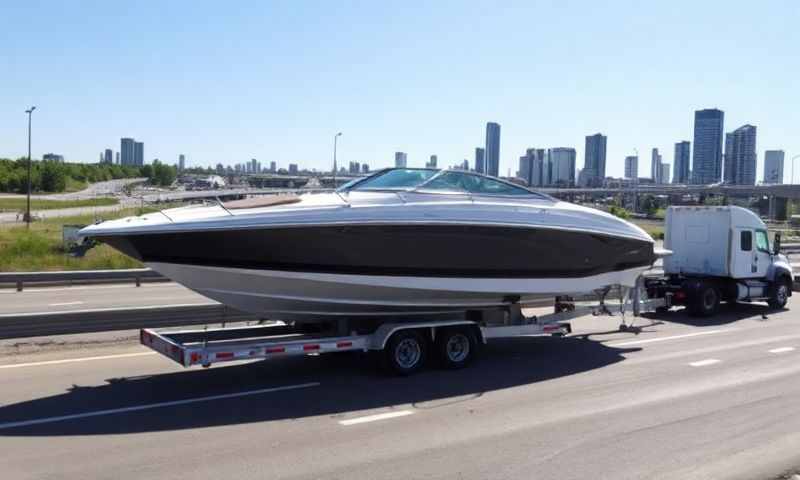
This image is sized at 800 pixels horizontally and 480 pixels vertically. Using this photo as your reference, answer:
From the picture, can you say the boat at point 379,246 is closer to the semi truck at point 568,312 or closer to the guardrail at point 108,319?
the semi truck at point 568,312

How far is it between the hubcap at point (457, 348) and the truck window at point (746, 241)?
9.91 m

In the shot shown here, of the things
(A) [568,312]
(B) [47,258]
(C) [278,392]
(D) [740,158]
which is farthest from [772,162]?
(C) [278,392]

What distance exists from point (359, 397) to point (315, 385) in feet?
2.63

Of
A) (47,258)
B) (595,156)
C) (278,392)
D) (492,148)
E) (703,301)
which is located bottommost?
(278,392)

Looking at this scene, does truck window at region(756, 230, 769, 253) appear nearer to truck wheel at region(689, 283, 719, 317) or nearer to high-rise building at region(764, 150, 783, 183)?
truck wheel at region(689, 283, 719, 317)

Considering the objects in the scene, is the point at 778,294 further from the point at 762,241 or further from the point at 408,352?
the point at 408,352

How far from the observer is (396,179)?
1079 centimetres

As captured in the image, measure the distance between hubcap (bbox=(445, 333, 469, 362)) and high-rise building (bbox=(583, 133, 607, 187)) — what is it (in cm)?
14652

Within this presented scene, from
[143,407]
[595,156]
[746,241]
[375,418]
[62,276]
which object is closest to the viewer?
[375,418]

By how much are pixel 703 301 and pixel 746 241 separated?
2.30 metres

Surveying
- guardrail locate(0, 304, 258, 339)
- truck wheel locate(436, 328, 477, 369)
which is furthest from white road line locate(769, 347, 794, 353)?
guardrail locate(0, 304, 258, 339)

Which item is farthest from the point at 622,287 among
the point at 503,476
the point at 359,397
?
the point at 503,476

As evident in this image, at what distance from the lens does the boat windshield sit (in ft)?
34.9

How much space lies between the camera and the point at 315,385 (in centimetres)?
961
